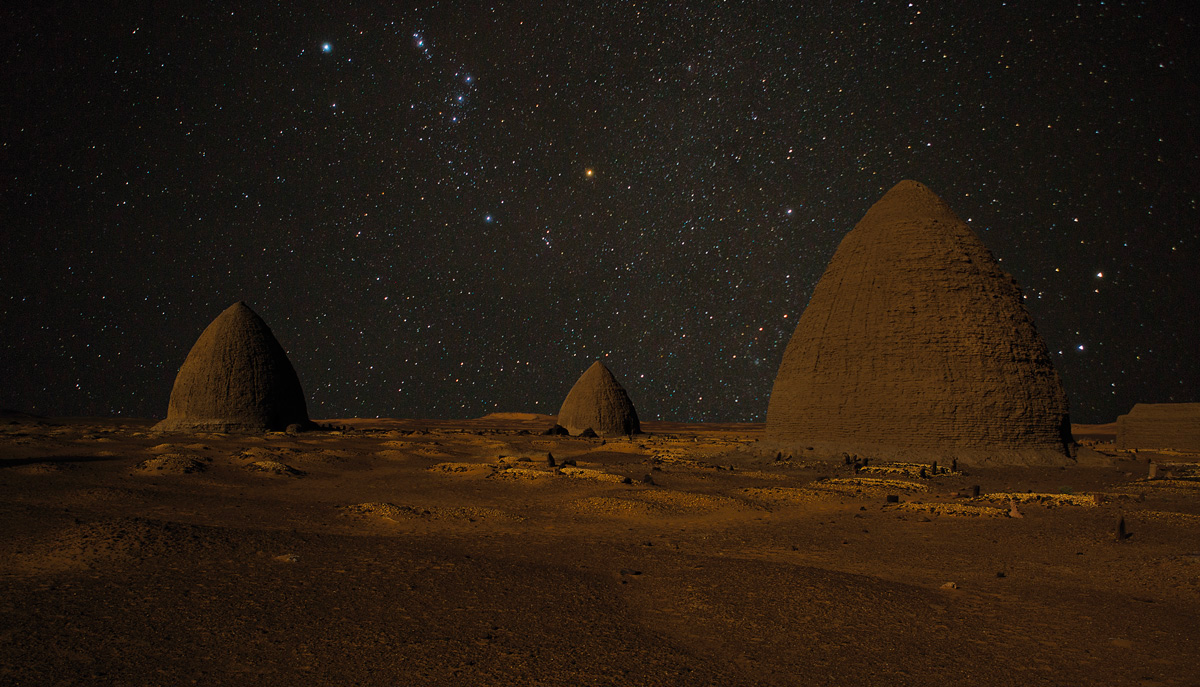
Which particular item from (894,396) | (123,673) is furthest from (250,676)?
(894,396)

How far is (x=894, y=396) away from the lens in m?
15.6

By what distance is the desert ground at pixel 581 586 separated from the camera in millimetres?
3458

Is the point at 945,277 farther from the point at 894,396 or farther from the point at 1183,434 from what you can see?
the point at 1183,434

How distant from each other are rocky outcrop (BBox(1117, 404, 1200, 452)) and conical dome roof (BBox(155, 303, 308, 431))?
33127 mm

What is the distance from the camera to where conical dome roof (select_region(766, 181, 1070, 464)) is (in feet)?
49.8

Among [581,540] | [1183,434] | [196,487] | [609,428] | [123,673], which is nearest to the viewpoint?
[123,673]

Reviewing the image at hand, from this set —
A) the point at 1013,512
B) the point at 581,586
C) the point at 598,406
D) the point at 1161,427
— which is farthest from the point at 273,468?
the point at 1161,427

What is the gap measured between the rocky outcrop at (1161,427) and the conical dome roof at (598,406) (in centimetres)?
2055

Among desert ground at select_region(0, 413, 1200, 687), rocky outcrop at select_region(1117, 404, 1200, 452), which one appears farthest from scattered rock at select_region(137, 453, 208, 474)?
rocky outcrop at select_region(1117, 404, 1200, 452)

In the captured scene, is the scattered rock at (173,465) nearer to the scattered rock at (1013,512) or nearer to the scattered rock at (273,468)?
the scattered rock at (273,468)

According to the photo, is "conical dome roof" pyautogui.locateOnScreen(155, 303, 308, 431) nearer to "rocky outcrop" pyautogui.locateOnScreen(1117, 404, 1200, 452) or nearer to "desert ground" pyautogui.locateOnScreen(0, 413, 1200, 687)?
"desert ground" pyautogui.locateOnScreen(0, 413, 1200, 687)

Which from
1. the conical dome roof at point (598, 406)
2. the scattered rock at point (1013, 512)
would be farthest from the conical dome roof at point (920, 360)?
the conical dome roof at point (598, 406)

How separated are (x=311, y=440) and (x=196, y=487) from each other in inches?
391

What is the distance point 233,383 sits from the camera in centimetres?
2178
